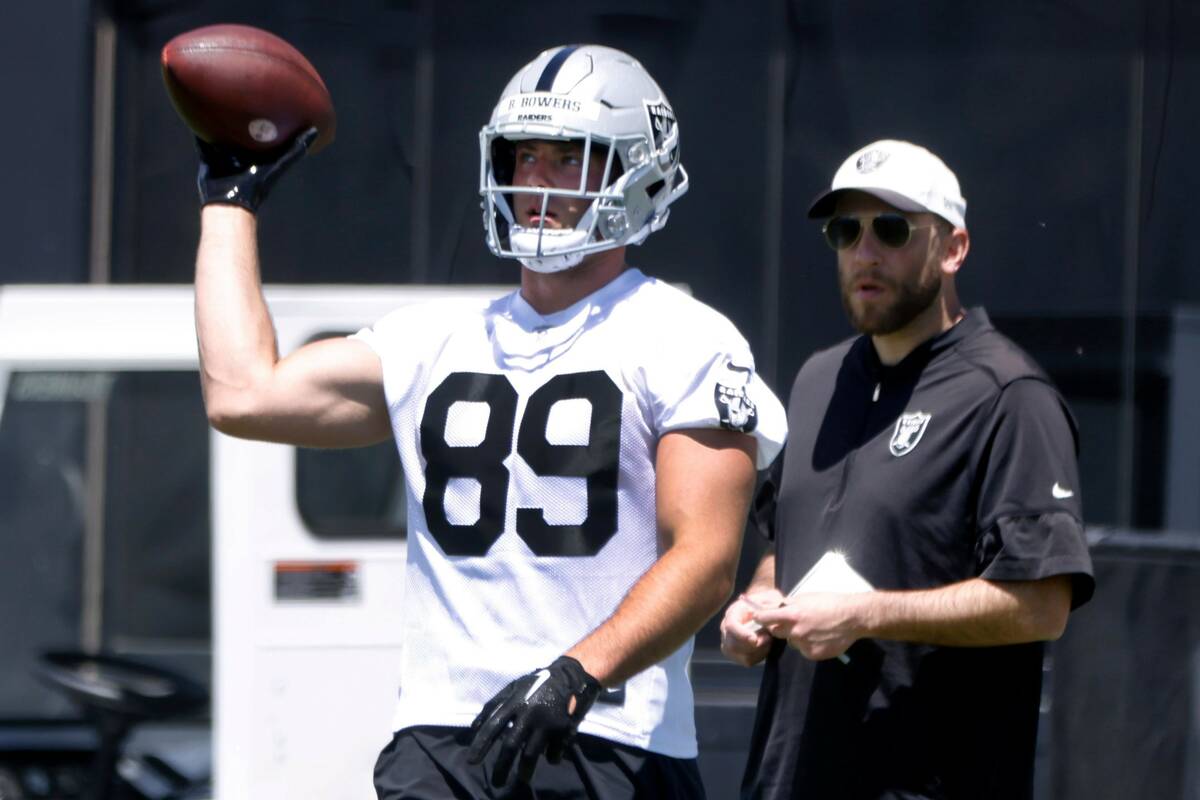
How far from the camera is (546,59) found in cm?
265

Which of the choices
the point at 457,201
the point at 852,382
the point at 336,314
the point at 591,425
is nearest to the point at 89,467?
the point at 336,314

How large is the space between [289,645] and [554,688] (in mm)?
2351

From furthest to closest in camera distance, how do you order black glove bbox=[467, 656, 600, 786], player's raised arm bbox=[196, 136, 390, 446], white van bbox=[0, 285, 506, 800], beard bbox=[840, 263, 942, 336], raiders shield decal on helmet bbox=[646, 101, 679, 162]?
white van bbox=[0, 285, 506, 800] < beard bbox=[840, 263, 942, 336] < raiders shield decal on helmet bbox=[646, 101, 679, 162] < player's raised arm bbox=[196, 136, 390, 446] < black glove bbox=[467, 656, 600, 786]

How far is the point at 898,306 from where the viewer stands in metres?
2.97

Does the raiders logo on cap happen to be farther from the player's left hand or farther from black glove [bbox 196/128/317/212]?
black glove [bbox 196/128/317/212]

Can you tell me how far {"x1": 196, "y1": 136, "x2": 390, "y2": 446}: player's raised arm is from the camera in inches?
98.5

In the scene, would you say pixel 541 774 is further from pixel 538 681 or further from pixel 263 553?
pixel 263 553

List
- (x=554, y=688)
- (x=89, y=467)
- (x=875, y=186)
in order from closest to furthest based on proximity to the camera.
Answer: (x=554, y=688) → (x=875, y=186) → (x=89, y=467)

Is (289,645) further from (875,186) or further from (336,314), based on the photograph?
(875,186)

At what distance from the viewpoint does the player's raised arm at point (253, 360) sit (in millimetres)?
2502

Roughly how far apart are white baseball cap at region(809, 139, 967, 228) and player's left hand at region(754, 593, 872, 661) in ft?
2.23

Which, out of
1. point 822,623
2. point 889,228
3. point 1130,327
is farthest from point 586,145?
point 1130,327

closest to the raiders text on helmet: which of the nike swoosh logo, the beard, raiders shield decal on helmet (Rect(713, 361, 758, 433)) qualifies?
raiders shield decal on helmet (Rect(713, 361, 758, 433))

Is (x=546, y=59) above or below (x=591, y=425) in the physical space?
above
